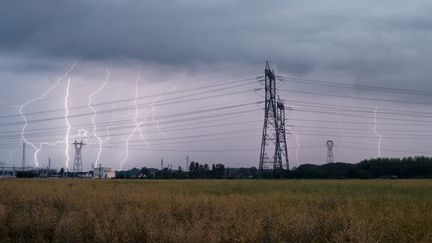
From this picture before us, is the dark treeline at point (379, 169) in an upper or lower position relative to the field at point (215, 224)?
upper

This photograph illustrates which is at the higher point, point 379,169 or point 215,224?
point 379,169

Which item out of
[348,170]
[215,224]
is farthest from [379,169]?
[215,224]

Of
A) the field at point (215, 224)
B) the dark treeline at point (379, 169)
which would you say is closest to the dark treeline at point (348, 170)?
the dark treeline at point (379, 169)

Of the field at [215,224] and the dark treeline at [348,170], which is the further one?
the dark treeline at [348,170]

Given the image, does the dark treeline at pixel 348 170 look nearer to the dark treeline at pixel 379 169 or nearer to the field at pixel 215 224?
the dark treeline at pixel 379 169

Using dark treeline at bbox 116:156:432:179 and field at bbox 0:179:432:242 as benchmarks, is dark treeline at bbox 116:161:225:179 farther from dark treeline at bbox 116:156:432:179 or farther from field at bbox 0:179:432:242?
field at bbox 0:179:432:242

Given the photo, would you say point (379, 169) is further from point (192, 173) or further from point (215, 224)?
point (215, 224)

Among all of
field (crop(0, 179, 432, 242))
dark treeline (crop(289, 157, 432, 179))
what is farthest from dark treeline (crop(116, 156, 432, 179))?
field (crop(0, 179, 432, 242))

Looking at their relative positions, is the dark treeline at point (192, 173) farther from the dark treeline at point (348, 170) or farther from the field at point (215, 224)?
the field at point (215, 224)

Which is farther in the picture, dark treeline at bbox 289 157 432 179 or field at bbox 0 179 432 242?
dark treeline at bbox 289 157 432 179

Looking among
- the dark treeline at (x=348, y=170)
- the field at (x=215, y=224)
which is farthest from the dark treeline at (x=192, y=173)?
the field at (x=215, y=224)

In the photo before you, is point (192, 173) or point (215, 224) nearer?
point (215, 224)

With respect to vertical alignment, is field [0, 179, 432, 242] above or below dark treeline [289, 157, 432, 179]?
below

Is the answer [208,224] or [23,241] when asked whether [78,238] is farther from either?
[208,224]
